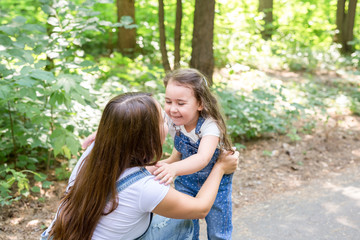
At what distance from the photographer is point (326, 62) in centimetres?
923

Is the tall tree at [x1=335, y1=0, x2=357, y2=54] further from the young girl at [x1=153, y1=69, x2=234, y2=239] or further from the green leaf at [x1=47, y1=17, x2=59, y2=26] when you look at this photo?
the young girl at [x1=153, y1=69, x2=234, y2=239]

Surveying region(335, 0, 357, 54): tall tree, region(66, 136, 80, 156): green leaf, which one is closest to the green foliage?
region(66, 136, 80, 156): green leaf

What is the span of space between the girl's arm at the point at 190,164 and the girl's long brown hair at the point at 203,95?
105mm

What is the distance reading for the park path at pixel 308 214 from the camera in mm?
3041

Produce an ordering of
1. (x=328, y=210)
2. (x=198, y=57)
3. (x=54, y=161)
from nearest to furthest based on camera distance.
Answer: (x=328, y=210)
(x=54, y=161)
(x=198, y=57)

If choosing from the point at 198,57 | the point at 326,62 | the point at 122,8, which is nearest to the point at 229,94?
the point at 198,57

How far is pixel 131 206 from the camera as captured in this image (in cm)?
156

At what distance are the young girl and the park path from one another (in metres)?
0.80

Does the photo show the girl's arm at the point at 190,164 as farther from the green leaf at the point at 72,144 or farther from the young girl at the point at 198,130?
the green leaf at the point at 72,144

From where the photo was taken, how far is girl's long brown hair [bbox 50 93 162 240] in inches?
60.8

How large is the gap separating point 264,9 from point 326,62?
2.37 metres

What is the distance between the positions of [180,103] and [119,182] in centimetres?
77

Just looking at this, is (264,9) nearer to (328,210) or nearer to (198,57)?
(198,57)

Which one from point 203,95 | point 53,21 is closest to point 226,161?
point 203,95
